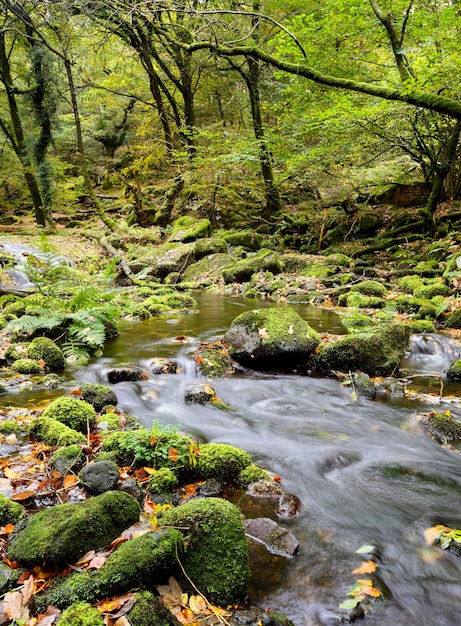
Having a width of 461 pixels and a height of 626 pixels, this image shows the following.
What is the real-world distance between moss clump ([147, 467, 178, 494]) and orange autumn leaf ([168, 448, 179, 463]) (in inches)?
4.8

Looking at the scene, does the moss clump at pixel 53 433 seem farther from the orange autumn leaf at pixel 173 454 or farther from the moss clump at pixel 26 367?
the moss clump at pixel 26 367

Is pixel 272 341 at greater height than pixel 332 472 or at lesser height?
greater

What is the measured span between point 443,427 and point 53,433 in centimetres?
387

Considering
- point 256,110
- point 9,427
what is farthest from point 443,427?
point 256,110

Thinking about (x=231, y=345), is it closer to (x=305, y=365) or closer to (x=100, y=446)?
(x=305, y=365)

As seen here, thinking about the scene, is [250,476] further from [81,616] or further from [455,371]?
[455,371]

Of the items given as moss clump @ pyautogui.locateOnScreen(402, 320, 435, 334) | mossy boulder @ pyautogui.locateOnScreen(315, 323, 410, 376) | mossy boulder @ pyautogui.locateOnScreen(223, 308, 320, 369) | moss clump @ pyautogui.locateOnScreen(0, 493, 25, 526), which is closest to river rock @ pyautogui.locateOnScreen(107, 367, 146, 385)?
mossy boulder @ pyautogui.locateOnScreen(223, 308, 320, 369)

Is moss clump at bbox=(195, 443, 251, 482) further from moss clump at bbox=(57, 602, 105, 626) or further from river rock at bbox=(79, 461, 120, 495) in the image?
moss clump at bbox=(57, 602, 105, 626)

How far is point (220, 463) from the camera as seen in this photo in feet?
11.1

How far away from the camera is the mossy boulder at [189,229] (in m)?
17.5

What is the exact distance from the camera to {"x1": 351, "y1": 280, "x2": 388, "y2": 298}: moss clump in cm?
1024

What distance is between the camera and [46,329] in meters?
6.99

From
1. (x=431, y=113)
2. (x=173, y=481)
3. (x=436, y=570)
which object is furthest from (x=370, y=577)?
(x=431, y=113)

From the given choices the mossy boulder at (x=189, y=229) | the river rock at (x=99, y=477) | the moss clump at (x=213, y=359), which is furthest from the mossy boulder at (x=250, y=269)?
the river rock at (x=99, y=477)
